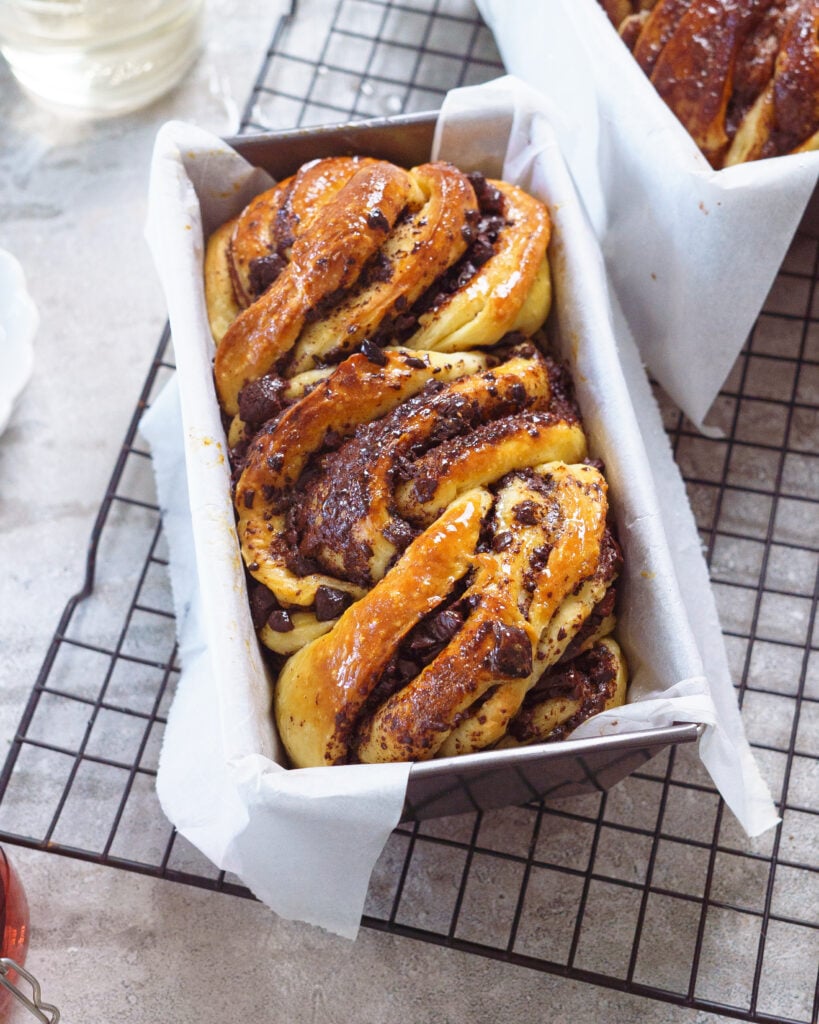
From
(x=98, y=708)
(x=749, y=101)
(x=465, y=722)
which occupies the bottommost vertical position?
(x=98, y=708)

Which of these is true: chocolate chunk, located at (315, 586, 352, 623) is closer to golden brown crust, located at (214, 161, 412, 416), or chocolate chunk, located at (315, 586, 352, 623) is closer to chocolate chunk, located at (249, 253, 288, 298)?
golden brown crust, located at (214, 161, 412, 416)

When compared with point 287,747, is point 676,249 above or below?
above

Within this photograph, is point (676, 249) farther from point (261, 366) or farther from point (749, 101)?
point (261, 366)

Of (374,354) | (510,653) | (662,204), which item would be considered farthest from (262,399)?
(662,204)

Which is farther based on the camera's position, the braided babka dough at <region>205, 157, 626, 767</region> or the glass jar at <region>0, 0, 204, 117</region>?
the glass jar at <region>0, 0, 204, 117</region>

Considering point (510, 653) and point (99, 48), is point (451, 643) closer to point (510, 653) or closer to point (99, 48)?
point (510, 653)

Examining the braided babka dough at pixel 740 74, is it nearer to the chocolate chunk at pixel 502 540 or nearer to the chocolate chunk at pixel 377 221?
the chocolate chunk at pixel 377 221

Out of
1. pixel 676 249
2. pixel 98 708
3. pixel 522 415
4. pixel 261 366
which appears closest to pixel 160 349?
pixel 261 366

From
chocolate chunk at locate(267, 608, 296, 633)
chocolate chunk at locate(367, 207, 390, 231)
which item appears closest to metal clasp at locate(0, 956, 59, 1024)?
chocolate chunk at locate(267, 608, 296, 633)
